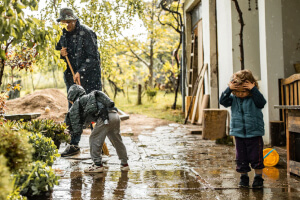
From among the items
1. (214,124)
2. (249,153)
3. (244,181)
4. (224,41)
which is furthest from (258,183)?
(224,41)

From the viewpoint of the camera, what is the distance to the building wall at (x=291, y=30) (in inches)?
275

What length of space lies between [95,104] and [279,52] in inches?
149

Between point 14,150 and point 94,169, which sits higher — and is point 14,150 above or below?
above

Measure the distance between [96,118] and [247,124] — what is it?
1.85m

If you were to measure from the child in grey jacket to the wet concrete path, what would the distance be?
248 millimetres

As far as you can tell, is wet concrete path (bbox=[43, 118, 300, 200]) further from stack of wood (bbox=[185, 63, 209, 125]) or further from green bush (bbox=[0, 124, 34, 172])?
stack of wood (bbox=[185, 63, 209, 125])

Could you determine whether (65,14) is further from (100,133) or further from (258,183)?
(258,183)

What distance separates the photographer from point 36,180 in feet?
9.95

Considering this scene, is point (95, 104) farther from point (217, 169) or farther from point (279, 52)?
point (279, 52)

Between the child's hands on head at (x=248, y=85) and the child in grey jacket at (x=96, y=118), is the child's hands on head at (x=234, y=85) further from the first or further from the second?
the child in grey jacket at (x=96, y=118)

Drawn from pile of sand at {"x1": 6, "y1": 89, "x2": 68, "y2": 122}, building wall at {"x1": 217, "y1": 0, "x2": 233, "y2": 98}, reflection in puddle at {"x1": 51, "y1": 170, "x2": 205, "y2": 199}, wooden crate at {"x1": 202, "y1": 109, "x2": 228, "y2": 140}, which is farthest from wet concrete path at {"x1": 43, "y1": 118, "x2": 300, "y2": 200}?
pile of sand at {"x1": 6, "y1": 89, "x2": 68, "y2": 122}

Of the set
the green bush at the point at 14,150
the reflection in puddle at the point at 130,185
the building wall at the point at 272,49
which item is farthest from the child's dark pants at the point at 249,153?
the building wall at the point at 272,49

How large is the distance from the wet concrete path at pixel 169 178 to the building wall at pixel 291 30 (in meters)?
2.21

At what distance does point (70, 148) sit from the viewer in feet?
19.0
